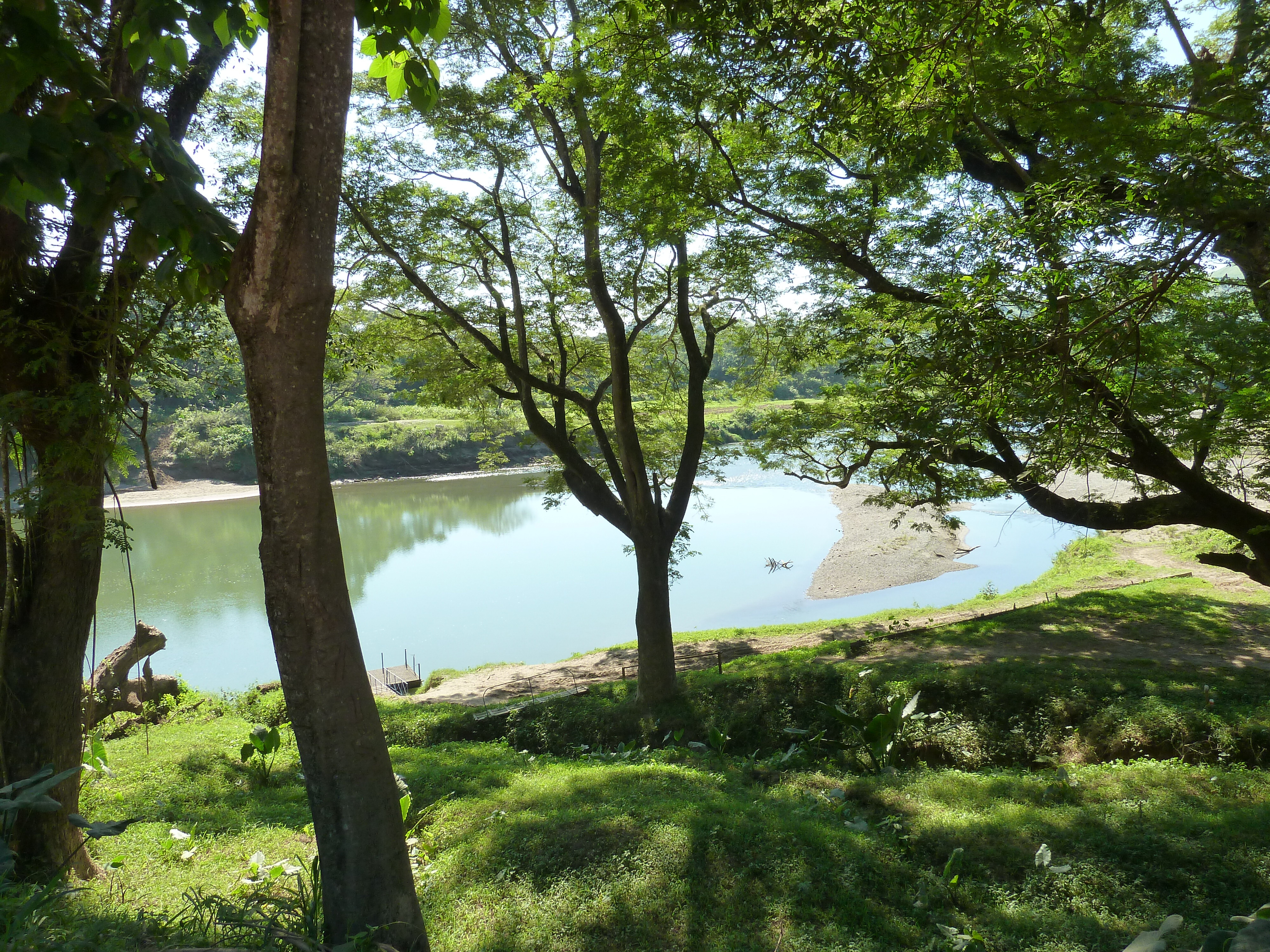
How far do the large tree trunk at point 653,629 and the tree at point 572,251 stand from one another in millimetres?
21

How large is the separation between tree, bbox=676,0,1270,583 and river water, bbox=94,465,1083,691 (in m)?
5.80

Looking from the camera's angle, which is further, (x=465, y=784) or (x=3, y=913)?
(x=465, y=784)

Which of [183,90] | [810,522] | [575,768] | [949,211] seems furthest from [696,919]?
[810,522]

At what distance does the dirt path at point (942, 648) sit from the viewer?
30.3 ft

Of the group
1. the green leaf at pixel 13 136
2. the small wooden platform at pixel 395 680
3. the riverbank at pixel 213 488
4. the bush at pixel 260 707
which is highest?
the green leaf at pixel 13 136

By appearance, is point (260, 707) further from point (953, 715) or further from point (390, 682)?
point (953, 715)

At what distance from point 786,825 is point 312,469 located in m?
3.21

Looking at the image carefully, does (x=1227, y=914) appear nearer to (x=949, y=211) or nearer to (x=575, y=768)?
(x=575, y=768)

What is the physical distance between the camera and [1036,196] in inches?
188

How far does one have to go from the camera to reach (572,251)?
9.83 meters

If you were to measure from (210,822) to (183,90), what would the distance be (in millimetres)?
4480

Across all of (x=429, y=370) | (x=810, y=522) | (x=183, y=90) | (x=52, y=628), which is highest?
(x=183, y=90)

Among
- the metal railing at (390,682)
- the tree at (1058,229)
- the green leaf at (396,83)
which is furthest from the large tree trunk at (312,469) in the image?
the metal railing at (390,682)

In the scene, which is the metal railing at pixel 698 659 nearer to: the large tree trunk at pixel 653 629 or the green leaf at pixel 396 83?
the large tree trunk at pixel 653 629
